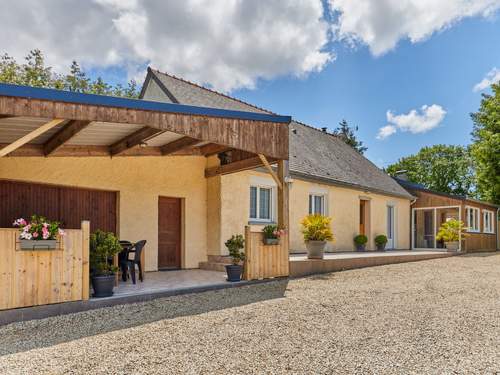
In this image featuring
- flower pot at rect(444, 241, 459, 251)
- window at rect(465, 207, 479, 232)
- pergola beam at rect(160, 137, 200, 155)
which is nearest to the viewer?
pergola beam at rect(160, 137, 200, 155)

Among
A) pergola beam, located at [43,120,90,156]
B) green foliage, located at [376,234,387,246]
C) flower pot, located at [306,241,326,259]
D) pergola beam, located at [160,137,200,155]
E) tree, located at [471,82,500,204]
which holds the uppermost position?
tree, located at [471,82,500,204]

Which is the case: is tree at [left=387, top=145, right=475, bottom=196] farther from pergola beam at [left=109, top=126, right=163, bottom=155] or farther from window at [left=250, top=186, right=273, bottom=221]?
pergola beam at [left=109, top=126, right=163, bottom=155]

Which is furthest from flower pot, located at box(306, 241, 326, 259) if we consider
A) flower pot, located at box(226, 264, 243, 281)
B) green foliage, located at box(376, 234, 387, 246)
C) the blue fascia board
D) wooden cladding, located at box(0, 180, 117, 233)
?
green foliage, located at box(376, 234, 387, 246)

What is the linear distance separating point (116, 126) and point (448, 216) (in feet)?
64.9

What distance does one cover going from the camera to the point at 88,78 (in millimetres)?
28828

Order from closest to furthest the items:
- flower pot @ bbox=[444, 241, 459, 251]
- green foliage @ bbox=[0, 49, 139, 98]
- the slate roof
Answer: the slate roof
flower pot @ bbox=[444, 241, 459, 251]
green foliage @ bbox=[0, 49, 139, 98]

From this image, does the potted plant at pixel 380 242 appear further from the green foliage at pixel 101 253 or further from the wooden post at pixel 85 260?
the wooden post at pixel 85 260

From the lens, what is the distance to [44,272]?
18.4 ft

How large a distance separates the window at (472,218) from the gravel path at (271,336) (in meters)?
12.8

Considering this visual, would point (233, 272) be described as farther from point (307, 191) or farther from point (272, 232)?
point (307, 191)

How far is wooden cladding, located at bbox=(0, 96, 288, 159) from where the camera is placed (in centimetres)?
523

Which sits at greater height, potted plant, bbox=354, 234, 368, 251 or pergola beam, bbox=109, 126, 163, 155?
pergola beam, bbox=109, 126, 163, 155

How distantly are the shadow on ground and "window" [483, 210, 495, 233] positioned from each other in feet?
58.1

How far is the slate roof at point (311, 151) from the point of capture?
44.9ft
